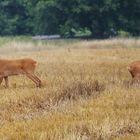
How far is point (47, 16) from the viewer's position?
190 feet

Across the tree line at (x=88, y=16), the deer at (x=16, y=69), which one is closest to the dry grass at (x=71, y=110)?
the deer at (x=16, y=69)

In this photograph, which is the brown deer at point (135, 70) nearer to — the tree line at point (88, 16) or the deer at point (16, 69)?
the deer at point (16, 69)

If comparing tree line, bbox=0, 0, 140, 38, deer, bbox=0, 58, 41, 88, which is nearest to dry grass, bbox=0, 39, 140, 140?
deer, bbox=0, 58, 41, 88

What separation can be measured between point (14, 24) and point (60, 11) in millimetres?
12818

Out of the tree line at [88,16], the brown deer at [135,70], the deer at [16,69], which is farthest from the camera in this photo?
the tree line at [88,16]

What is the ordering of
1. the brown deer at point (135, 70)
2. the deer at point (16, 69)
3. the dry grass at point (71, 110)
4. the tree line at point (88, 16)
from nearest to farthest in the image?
the dry grass at point (71, 110)
the brown deer at point (135, 70)
the deer at point (16, 69)
the tree line at point (88, 16)

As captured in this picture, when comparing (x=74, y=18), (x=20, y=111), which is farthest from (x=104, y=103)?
(x=74, y=18)

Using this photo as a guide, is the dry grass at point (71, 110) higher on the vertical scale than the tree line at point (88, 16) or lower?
higher

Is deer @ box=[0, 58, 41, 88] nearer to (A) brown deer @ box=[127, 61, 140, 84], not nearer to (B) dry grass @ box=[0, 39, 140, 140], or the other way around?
(B) dry grass @ box=[0, 39, 140, 140]

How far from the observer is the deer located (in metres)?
17.2

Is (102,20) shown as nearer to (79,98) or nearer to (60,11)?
(60,11)

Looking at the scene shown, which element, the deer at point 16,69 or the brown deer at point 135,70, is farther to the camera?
the deer at point 16,69

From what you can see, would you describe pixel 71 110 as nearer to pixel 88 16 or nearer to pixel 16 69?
pixel 16 69

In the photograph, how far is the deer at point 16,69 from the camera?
1720 cm
